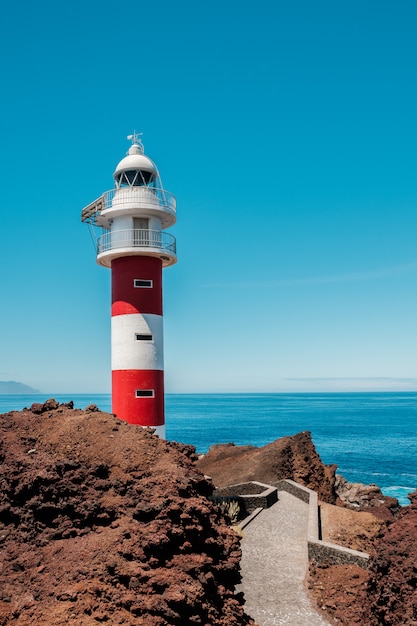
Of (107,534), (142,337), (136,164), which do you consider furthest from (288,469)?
(107,534)

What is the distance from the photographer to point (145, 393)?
20719mm

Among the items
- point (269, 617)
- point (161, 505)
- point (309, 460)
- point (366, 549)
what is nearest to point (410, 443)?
point (309, 460)

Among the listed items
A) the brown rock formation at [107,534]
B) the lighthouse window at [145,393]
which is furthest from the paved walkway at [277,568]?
the lighthouse window at [145,393]

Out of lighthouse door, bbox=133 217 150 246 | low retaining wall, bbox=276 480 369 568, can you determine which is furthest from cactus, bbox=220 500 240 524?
lighthouse door, bbox=133 217 150 246

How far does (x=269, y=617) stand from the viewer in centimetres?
1172

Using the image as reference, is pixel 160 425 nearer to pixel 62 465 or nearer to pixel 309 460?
pixel 309 460

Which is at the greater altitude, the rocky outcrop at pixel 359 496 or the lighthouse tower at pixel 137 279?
the lighthouse tower at pixel 137 279

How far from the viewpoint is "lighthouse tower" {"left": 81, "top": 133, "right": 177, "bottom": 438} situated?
20734 mm

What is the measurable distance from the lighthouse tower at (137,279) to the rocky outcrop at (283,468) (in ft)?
26.5

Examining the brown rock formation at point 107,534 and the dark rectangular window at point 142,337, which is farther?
the dark rectangular window at point 142,337

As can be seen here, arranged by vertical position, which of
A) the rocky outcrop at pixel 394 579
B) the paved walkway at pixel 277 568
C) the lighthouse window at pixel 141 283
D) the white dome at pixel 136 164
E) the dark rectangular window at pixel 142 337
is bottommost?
the paved walkway at pixel 277 568

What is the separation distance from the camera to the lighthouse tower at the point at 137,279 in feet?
68.0

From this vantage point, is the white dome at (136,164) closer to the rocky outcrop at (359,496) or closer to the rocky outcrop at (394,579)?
the rocky outcrop at (394,579)

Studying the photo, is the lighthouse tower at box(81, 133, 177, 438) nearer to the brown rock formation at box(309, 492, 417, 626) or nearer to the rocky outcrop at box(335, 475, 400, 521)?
the brown rock formation at box(309, 492, 417, 626)
